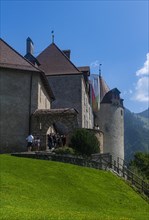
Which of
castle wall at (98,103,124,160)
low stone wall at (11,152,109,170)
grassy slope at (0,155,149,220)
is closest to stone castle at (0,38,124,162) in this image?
castle wall at (98,103,124,160)

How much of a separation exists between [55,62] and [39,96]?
13.6m

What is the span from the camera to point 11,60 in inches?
1645

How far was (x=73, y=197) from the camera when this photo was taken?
68.9 ft

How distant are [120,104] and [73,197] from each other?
45.8 metres

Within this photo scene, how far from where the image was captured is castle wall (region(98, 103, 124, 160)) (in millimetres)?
62188

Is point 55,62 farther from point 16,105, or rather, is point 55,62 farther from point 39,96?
point 16,105

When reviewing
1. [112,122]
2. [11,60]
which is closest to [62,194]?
[11,60]

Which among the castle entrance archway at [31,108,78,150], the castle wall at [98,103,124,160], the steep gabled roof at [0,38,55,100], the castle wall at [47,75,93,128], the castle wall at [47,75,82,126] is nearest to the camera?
the castle entrance archway at [31,108,78,150]

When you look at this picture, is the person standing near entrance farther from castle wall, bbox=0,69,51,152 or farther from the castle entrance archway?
castle wall, bbox=0,69,51,152

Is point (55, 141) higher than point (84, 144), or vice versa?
point (55, 141)

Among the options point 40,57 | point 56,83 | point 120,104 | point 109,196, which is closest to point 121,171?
point 109,196

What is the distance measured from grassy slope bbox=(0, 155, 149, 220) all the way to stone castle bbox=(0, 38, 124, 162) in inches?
452

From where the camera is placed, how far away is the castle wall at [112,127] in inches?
2448

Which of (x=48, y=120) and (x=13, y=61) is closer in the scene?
(x=48, y=120)
